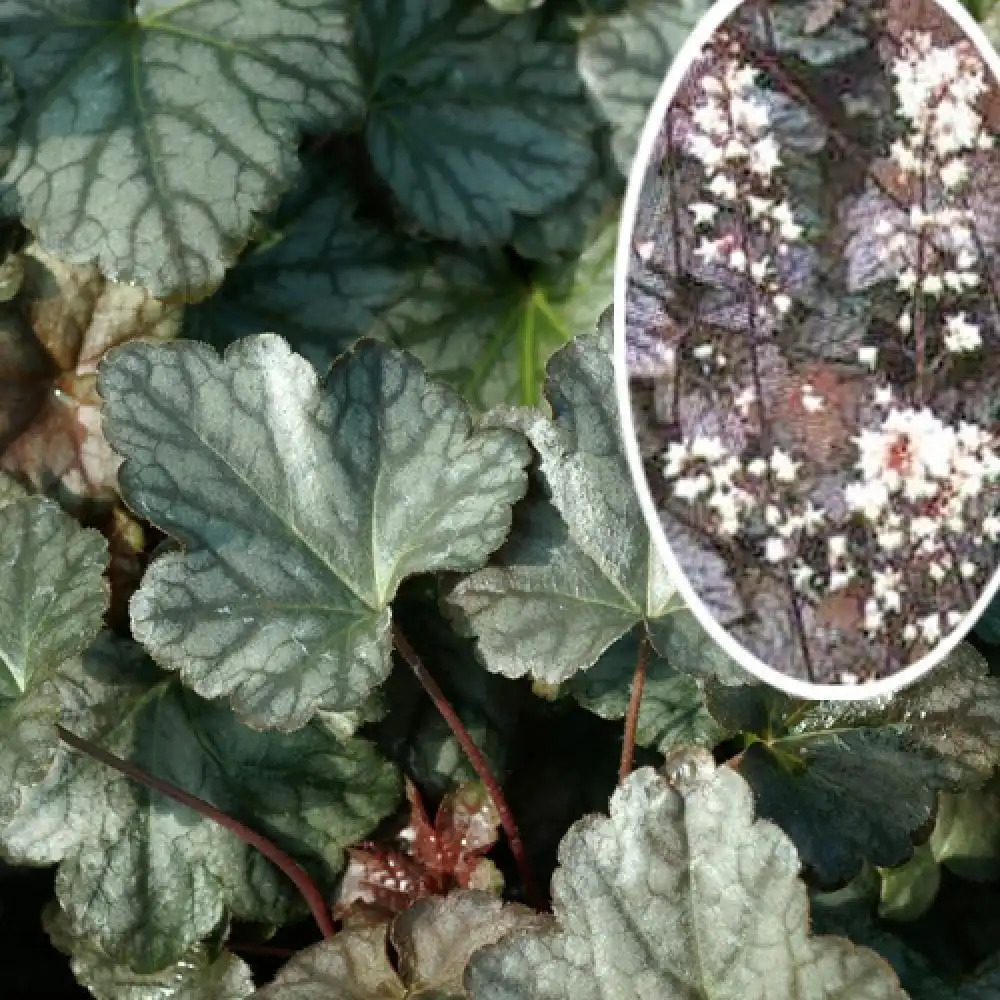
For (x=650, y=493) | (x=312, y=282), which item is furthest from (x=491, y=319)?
(x=650, y=493)

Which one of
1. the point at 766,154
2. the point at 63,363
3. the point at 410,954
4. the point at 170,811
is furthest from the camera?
the point at 63,363

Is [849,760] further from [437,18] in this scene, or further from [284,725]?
[437,18]

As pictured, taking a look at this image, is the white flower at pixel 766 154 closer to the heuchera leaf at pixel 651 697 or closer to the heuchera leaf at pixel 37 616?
the heuchera leaf at pixel 651 697

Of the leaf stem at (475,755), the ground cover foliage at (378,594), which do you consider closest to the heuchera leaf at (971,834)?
the ground cover foliage at (378,594)

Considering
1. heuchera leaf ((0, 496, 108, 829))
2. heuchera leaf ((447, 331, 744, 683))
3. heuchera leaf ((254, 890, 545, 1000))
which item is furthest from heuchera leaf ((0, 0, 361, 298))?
heuchera leaf ((254, 890, 545, 1000))

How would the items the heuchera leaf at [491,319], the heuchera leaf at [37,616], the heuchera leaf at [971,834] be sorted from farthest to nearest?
the heuchera leaf at [491,319], the heuchera leaf at [971,834], the heuchera leaf at [37,616]

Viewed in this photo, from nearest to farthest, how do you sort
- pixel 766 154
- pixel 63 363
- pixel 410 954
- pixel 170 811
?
pixel 766 154, pixel 410 954, pixel 170 811, pixel 63 363

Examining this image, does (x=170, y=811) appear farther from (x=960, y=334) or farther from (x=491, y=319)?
(x=960, y=334)
